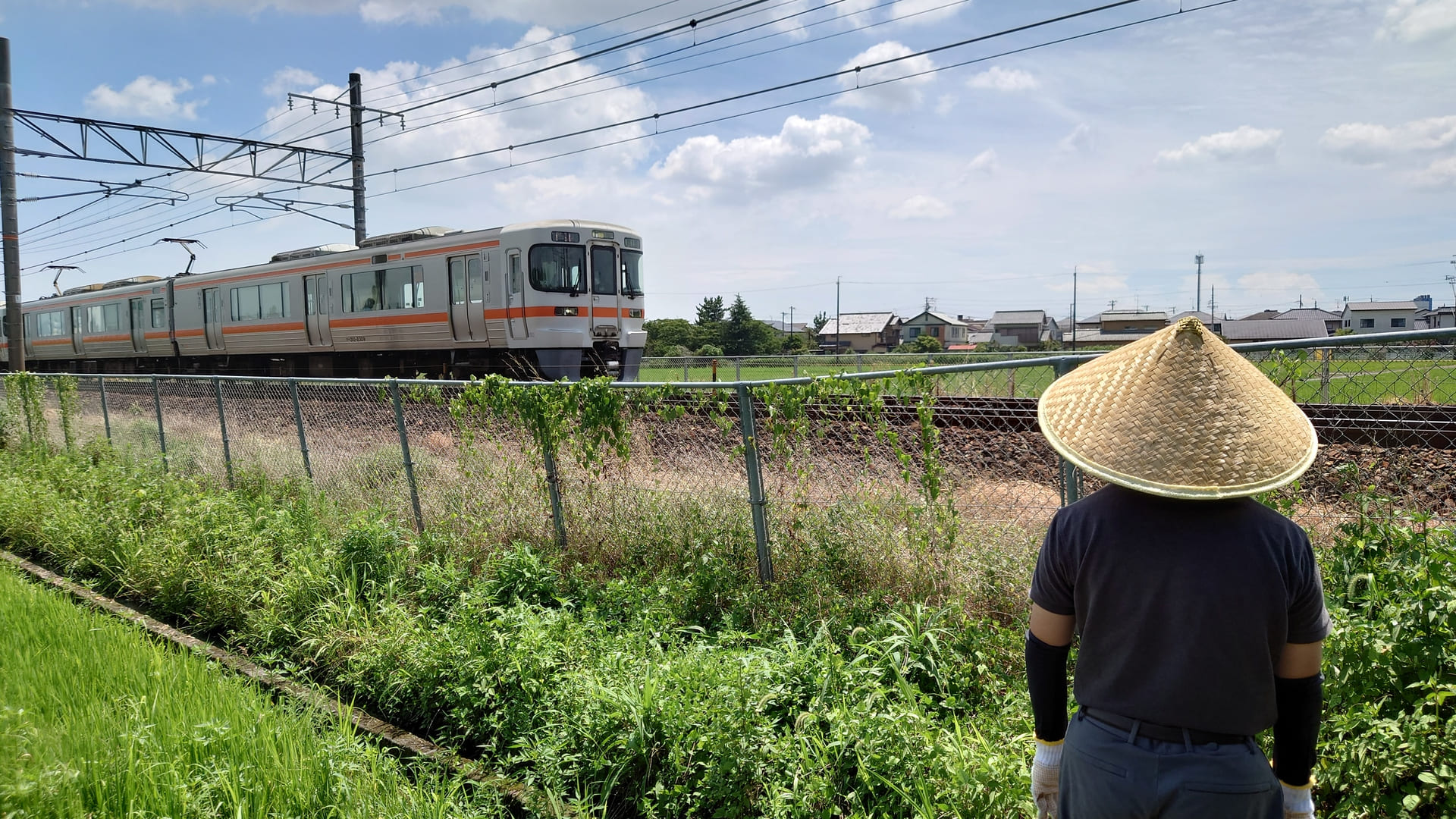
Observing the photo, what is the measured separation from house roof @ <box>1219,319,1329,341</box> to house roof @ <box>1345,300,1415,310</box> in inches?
490

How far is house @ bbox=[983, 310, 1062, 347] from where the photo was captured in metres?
93.3

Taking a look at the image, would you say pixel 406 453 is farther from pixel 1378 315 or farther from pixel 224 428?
pixel 1378 315

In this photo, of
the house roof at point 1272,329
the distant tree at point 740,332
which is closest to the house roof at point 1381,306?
the house roof at point 1272,329

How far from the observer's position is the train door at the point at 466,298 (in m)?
15.1

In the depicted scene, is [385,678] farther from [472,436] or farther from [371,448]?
[371,448]

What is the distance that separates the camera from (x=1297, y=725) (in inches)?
72.8

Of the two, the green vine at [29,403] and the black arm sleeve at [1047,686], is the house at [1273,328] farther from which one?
the black arm sleeve at [1047,686]

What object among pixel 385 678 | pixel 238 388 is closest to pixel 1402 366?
pixel 385 678

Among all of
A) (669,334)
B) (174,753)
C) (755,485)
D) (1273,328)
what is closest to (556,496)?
(755,485)

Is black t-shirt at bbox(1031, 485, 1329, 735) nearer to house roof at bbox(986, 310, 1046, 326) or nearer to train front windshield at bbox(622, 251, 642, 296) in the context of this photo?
train front windshield at bbox(622, 251, 642, 296)

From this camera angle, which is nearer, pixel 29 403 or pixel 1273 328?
pixel 29 403

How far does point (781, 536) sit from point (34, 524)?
22.5 feet

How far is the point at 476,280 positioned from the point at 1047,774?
14.4 meters

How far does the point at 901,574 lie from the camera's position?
431 cm
